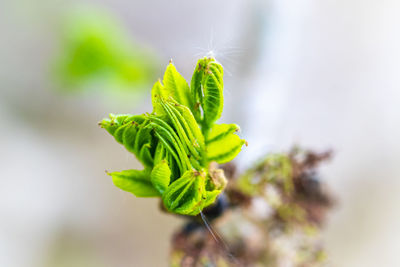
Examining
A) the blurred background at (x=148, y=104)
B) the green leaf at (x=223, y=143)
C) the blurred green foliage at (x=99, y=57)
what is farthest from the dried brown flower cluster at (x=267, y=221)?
the blurred green foliage at (x=99, y=57)

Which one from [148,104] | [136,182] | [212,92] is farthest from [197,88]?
[148,104]

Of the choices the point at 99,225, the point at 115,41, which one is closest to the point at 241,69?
the point at 115,41

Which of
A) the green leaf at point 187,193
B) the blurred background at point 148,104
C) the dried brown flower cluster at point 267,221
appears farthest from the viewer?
the blurred background at point 148,104

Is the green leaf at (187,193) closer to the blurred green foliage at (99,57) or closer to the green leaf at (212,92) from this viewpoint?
the green leaf at (212,92)

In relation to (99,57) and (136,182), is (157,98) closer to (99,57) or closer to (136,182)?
(136,182)

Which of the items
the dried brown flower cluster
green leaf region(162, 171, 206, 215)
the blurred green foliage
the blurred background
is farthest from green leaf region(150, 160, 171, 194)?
the blurred green foliage

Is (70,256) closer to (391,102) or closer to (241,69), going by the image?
(241,69)
